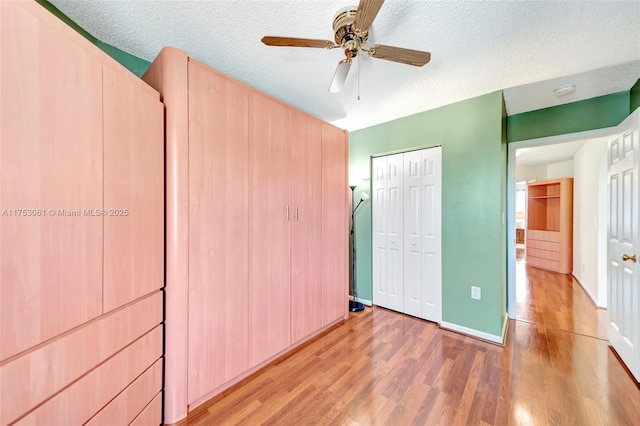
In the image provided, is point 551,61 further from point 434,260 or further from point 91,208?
point 91,208

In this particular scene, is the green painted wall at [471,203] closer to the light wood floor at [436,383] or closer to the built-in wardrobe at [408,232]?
the built-in wardrobe at [408,232]

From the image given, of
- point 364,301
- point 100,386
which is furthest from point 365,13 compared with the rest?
point 364,301

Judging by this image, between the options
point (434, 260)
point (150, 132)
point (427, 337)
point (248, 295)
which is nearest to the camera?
point (150, 132)

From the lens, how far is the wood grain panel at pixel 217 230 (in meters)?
1.55

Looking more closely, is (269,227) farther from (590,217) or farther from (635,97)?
(590,217)

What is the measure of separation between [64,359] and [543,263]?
24.5 ft

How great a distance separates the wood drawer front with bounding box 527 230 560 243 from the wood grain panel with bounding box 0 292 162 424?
279 inches

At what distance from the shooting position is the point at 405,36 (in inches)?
66.5

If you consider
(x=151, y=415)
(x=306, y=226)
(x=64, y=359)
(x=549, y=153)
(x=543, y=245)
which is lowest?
(x=151, y=415)

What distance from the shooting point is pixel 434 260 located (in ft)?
9.37

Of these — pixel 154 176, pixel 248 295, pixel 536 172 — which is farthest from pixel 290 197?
pixel 536 172

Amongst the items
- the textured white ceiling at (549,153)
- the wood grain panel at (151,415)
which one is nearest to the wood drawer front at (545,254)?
the textured white ceiling at (549,153)

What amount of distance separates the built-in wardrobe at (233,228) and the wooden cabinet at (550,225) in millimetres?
5503

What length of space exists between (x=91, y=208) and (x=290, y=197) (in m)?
1.40
